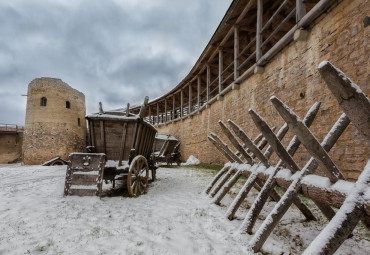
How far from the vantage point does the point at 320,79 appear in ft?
13.2

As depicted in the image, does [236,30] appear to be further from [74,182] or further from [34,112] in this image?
[34,112]

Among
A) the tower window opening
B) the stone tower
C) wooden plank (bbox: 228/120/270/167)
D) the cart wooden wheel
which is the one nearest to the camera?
wooden plank (bbox: 228/120/270/167)

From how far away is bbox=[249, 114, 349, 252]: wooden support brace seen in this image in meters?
1.62

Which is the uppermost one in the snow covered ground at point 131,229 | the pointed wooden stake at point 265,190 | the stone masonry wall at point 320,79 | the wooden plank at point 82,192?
the stone masonry wall at point 320,79

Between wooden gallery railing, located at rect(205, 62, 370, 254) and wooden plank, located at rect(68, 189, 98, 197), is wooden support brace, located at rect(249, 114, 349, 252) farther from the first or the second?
wooden plank, located at rect(68, 189, 98, 197)

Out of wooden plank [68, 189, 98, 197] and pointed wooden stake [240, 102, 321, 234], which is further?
wooden plank [68, 189, 98, 197]

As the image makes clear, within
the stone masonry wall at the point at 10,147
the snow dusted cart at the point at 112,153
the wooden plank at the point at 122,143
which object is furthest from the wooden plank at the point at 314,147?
the stone masonry wall at the point at 10,147

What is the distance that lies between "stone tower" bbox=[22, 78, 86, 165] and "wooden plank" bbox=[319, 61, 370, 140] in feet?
66.0

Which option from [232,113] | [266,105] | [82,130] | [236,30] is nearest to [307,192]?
[266,105]

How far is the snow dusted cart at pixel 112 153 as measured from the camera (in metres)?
3.49

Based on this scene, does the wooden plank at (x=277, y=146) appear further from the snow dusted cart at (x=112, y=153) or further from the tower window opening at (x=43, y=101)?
the tower window opening at (x=43, y=101)

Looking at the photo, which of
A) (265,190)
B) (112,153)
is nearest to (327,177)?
(265,190)

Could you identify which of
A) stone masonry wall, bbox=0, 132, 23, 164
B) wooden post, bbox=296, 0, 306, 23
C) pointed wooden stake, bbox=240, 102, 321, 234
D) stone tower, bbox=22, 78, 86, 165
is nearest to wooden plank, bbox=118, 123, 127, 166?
pointed wooden stake, bbox=240, 102, 321, 234

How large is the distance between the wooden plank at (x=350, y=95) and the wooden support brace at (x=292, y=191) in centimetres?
72
